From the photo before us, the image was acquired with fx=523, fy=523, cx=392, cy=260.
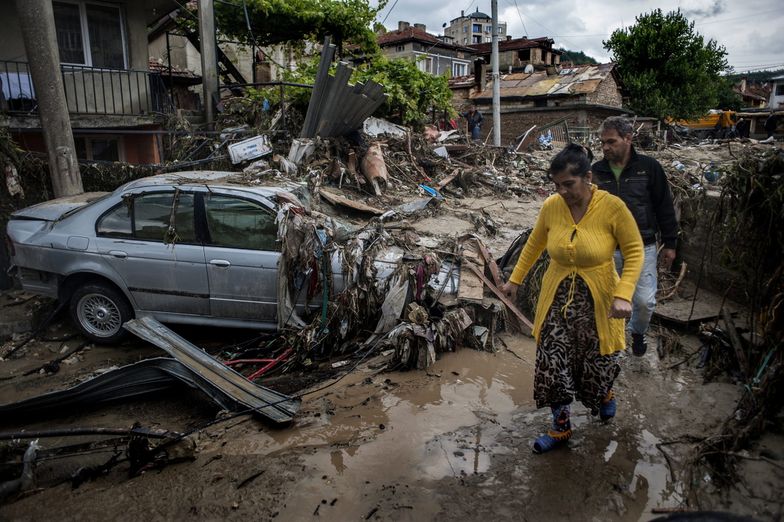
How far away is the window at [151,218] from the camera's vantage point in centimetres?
534

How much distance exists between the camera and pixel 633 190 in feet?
12.6

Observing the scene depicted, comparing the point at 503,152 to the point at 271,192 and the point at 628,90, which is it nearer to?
the point at 271,192

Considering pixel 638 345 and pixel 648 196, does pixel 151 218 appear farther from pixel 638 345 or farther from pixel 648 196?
pixel 638 345

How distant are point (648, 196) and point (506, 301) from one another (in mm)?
1792

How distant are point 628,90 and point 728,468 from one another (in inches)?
1402

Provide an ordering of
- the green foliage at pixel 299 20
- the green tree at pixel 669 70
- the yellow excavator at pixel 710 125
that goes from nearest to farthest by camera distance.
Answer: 1. the green foliage at pixel 299 20
2. the yellow excavator at pixel 710 125
3. the green tree at pixel 669 70

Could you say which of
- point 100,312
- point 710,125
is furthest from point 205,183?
point 710,125

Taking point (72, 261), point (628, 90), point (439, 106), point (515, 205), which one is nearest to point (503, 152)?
point (439, 106)

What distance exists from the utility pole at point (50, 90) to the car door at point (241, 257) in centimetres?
345

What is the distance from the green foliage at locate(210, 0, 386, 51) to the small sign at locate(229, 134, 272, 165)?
16.9 ft

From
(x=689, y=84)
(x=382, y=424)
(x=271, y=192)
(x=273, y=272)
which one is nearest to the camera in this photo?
(x=382, y=424)

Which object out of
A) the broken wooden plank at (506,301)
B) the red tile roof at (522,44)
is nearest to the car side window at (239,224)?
the broken wooden plank at (506,301)

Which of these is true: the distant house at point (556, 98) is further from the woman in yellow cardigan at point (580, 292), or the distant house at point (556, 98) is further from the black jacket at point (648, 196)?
the woman in yellow cardigan at point (580, 292)

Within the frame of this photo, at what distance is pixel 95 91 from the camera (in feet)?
35.7
